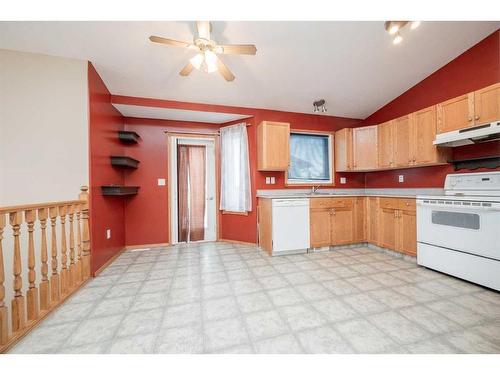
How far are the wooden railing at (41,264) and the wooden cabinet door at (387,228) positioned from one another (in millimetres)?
4099

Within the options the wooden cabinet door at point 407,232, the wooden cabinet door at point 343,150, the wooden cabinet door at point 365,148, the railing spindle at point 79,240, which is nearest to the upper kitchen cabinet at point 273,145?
the wooden cabinet door at point 343,150

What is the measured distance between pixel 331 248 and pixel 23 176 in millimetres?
4225

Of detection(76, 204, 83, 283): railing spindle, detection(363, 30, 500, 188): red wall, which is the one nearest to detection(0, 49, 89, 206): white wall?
detection(76, 204, 83, 283): railing spindle

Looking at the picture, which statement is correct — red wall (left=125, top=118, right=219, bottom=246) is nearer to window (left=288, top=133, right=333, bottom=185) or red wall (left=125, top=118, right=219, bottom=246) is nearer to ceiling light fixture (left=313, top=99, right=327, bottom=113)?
window (left=288, top=133, right=333, bottom=185)

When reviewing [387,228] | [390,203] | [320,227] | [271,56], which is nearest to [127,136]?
[271,56]

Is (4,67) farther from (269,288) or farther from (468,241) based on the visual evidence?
(468,241)

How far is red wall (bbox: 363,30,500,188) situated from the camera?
238 centimetres

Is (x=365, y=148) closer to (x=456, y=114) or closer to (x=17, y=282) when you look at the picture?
(x=456, y=114)

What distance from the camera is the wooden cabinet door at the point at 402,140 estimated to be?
3023 millimetres

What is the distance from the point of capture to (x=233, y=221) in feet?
12.7

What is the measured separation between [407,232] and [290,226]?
1.63 m

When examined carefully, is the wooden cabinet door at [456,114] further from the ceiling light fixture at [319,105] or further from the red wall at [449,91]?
the ceiling light fixture at [319,105]

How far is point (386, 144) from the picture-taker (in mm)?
3377

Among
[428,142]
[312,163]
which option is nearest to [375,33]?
[428,142]
